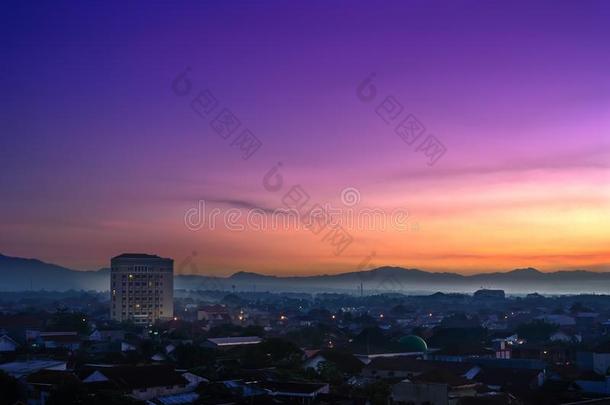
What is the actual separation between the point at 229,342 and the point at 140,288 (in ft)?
156

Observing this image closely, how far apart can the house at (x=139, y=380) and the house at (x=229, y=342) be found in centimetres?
1519

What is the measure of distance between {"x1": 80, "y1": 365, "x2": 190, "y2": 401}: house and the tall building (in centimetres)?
6262

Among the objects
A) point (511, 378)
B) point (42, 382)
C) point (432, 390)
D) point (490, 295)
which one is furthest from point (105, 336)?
point (490, 295)

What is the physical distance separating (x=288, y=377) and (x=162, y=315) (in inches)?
2576

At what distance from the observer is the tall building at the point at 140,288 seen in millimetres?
87125

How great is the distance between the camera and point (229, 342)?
142ft

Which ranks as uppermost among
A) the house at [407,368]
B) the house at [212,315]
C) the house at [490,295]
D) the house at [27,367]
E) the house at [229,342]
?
the house at [490,295]

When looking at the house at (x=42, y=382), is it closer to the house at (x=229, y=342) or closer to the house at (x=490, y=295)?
the house at (x=229, y=342)

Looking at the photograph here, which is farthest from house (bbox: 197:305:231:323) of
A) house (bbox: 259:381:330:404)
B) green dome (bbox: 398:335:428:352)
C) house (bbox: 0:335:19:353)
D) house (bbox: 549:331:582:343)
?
house (bbox: 259:381:330:404)

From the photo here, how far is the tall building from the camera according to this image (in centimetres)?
8712

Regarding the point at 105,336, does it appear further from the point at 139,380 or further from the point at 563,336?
the point at 563,336

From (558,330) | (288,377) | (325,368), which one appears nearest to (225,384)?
(288,377)

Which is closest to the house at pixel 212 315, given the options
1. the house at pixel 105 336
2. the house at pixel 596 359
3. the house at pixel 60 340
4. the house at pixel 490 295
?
the house at pixel 105 336

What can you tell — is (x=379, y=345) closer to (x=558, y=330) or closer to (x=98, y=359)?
(x=98, y=359)
